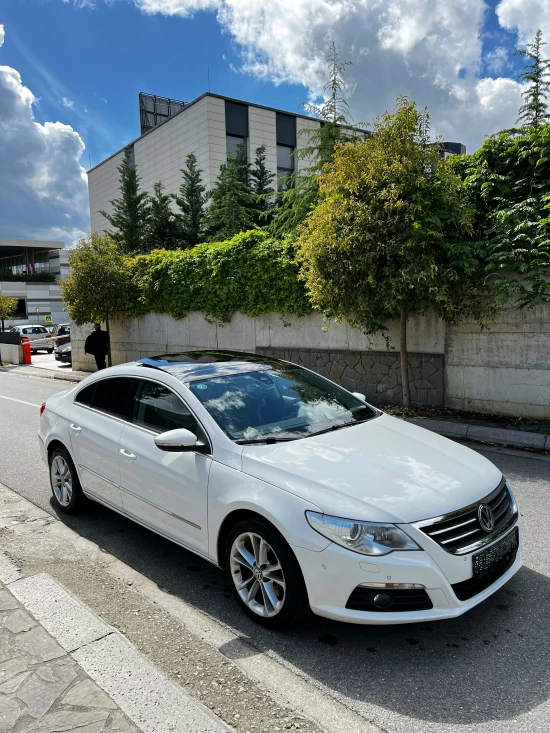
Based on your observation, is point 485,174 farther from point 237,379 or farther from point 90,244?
point 90,244

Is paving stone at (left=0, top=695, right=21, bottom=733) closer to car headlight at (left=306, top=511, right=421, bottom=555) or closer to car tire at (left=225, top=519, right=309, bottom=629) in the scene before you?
car tire at (left=225, top=519, right=309, bottom=629)

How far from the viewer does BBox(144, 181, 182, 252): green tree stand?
32.8 meters

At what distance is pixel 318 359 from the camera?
38.5 feet

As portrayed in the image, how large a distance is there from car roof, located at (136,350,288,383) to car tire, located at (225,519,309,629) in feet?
4.34

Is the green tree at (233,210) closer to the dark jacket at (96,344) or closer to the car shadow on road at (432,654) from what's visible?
the dark jacket at (96,344)

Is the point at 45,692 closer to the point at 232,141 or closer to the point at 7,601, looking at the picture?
the point at 7,601

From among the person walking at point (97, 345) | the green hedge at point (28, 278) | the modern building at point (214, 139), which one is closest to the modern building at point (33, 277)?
the green hedge at point (28, 278)

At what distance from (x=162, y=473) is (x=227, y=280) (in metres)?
10.1

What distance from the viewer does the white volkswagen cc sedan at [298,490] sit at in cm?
269

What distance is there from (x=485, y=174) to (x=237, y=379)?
23.0ft

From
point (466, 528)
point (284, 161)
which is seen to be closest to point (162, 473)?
point (466, 528)

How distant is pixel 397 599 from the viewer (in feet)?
8.80

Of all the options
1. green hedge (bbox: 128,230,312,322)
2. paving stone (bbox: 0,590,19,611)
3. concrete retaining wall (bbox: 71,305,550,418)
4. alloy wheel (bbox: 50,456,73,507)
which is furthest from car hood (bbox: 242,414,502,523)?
green hedge (bbox: 128,230,312,322)

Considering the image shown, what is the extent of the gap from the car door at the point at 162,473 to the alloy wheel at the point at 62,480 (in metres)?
1.10
